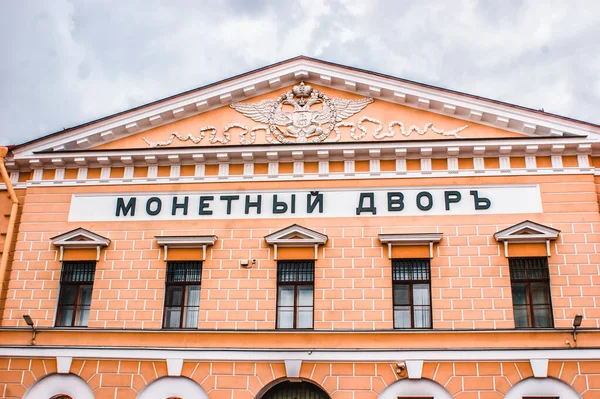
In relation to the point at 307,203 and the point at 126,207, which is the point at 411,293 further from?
the point at 126,207

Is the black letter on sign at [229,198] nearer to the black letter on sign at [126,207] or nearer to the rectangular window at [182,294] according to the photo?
the rectangular window at [182,294]

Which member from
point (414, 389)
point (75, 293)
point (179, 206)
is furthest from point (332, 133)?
point (75, 293)

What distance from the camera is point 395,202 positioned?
63.5 feet

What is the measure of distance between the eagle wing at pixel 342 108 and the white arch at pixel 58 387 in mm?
10703

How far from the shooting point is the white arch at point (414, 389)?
1734cm

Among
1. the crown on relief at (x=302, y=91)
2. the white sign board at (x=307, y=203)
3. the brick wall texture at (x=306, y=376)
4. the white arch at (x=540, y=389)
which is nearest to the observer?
the white arch at (x=540, y=389)

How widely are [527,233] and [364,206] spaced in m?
4.76

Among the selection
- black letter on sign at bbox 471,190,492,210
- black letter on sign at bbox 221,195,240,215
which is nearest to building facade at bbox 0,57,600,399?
black letter on sign at bbox 471,190,492,210

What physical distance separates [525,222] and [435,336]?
421 cm

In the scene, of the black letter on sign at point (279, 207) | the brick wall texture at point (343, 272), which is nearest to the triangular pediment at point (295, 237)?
the brick wall texture at point (343, 272)

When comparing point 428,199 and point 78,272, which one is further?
point 78,272

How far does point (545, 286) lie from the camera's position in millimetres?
18266

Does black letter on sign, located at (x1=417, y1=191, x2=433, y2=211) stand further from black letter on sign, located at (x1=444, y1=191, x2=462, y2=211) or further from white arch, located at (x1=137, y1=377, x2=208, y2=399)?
white arch, located at (x1=137, y1=377, x2=208, y2=399)

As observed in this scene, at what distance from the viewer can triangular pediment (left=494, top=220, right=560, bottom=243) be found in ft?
60.1
